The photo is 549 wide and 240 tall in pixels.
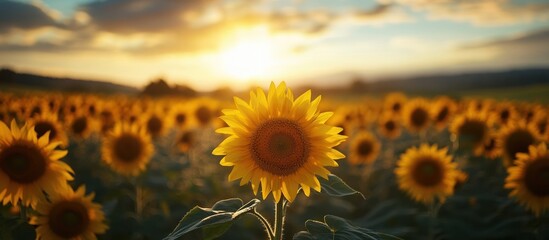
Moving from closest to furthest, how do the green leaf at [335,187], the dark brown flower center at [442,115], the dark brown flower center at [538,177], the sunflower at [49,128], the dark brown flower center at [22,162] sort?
the green leaf at [335,187]
the dark brown flower center at [22,162]
the dark brown flower center at [538,177]
the sunflower at [49,128]
the dark brown flower center at [442,115]

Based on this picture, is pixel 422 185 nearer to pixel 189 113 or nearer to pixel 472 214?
pixel 472 214

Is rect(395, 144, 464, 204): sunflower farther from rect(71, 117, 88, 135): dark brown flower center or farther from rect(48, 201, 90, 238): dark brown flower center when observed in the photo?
rect(71, 117, 88, 135): dark brown flower center

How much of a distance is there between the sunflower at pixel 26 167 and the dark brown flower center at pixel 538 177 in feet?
16.6

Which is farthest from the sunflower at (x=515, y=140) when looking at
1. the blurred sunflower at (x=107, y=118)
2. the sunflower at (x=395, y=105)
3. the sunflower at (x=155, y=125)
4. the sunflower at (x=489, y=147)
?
the blurred sunflower at (x=107, y=118)

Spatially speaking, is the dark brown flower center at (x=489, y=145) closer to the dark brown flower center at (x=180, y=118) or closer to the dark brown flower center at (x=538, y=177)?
the dark brown flower center at (x=538, y=177)

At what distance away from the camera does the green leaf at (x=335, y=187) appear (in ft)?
9.59

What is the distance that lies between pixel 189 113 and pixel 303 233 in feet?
39.2

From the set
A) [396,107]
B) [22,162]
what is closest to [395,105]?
[396,107]

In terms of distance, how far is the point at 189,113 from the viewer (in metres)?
14.5

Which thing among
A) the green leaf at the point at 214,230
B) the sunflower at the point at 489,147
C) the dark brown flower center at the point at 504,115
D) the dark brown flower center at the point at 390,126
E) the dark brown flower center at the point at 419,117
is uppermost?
the dark brown flower center at the point at 504,115

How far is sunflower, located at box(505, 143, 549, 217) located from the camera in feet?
17.6

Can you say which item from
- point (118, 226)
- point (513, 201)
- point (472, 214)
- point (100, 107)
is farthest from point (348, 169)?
point (100, 107)

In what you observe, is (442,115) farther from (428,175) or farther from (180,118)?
(180,118)

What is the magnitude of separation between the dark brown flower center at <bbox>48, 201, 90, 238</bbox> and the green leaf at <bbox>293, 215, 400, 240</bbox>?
280 cm
